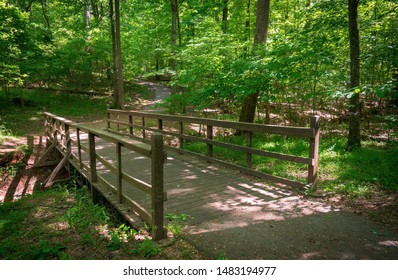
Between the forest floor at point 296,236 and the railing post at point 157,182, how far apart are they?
8.9 inches

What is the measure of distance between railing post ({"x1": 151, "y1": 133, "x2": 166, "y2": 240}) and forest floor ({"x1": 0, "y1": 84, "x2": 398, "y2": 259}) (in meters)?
0.23

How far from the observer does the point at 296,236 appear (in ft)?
10.8

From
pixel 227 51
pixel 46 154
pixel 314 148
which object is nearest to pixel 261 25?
pixel 227 51

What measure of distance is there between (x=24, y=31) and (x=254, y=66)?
14.0 meters

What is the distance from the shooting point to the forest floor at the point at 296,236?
2.98 metres

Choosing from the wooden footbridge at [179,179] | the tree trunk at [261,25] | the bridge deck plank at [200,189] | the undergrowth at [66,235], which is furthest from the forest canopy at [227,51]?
the undergrowth at [66,235]

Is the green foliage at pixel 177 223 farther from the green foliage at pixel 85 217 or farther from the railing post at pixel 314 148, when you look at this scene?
the railing post at pixel 314 148

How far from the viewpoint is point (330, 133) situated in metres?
8.92

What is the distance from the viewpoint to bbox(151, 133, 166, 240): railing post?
3064 mm

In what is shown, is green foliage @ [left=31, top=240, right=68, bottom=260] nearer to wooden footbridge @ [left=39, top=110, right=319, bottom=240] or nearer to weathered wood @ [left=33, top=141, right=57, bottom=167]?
wooden footbridge @ [left=39, top=110, right=319, bottom=240]

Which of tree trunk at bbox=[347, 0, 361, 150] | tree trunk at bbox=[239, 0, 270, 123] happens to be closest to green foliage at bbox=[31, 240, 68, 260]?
tree trunk at bbox=[347, 0, 361, 150]

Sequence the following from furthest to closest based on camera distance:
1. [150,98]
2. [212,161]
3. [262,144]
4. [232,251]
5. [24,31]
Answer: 1. [150,98]
2. [24,31]
3. [262,144]
4. [212,161]
5. [232,251]

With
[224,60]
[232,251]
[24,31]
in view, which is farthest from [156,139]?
[24,31]
